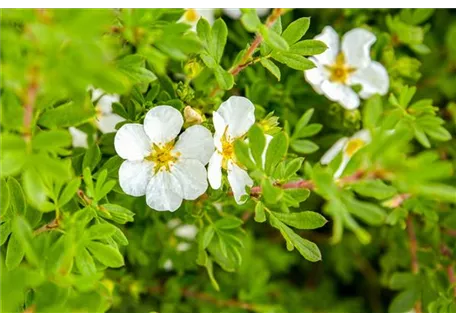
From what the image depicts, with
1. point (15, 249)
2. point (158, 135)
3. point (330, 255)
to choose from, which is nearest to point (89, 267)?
point (15, 249)

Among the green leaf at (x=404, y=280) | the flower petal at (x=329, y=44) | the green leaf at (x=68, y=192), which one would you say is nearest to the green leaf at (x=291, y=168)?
the green leaf at (x=68, y=192)

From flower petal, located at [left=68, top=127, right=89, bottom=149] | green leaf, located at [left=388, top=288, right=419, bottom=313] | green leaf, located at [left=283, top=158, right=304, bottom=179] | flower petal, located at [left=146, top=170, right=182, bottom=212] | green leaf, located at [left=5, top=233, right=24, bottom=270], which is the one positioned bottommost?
green leaf, located at [left=388, top=288, right=419, bottom=313]

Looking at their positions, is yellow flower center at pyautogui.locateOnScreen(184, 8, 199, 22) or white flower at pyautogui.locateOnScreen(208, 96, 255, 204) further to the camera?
yellow flower center at pyautogui.locateOnScreen(184, 8, 199, 22)

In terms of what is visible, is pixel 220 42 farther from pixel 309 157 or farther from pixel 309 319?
pixel 309 157

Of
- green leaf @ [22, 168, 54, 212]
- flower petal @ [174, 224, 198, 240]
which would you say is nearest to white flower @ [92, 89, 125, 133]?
flower petal @ [174, 224, 198, 240]

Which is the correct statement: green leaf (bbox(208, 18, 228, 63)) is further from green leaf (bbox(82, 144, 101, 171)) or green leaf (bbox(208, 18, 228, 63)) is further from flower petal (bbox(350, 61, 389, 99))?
flower petal (bbox(350, 61, 389, 99))

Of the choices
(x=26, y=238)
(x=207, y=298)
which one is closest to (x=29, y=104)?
(x=26, y=238)

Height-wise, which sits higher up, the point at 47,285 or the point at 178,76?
the point at 178,76
